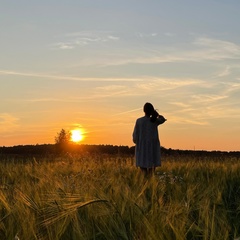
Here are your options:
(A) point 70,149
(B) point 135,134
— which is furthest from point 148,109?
(A) point 70,149

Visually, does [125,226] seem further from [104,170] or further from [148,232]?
[104,170]

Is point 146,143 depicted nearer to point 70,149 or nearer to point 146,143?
point 146,143

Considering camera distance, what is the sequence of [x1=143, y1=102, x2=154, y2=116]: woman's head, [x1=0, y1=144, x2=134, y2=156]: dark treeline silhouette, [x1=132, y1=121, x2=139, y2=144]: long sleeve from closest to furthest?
1. [x1=143, y1=102, x2=154, y2=116]: woman's head
2. [x1=132, y1=121, x2=139, y2=144]: long sleeve
3. [x1=0, y1=144, x2=134, y2=156]: dark treeline silhouette

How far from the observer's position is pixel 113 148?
37812mm

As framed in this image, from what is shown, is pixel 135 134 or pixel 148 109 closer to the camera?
pixel 148 109

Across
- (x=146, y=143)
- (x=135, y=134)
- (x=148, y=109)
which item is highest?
(x=148, y=109)

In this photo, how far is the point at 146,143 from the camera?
11.3 meters

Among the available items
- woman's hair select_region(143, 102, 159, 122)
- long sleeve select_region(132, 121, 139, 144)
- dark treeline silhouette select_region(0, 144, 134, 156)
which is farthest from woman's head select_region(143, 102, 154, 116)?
dark treeline silhouette select_region(0, 144, 134, 156)

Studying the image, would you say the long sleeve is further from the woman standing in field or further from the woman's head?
the woman's head

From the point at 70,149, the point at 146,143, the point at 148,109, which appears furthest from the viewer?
the point at 70,149

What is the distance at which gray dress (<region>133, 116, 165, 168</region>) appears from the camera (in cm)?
1114

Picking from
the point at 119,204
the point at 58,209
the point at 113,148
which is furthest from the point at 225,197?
the point at 113,148

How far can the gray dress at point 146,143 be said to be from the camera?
11141 millimetres

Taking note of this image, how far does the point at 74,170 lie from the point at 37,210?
6545 mm
